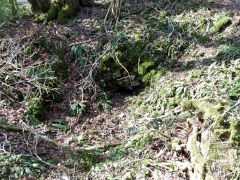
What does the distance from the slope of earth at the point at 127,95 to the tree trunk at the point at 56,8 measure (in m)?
0.30

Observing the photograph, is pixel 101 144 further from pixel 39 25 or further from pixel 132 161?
pixel 39 25

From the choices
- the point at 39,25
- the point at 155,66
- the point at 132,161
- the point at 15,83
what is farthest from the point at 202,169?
the point at 39,25

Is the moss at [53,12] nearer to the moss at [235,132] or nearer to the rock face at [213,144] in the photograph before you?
the rock face at [213,144]

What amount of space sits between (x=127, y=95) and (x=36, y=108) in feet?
8.00

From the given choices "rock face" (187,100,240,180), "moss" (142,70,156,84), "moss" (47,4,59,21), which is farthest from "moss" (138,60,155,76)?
"moss" (47,4,59,21)

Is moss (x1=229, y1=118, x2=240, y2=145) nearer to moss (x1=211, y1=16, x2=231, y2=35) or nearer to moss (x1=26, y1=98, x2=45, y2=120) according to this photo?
moss (x1=211, y1=16, x2=231, y2=35)

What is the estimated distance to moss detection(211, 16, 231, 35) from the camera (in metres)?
5.46

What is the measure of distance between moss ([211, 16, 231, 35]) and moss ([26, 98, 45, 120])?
481 centimetres

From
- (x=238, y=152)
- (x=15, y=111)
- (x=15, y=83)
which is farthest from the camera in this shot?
(x=15, y=83)

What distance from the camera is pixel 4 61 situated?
5.12 m

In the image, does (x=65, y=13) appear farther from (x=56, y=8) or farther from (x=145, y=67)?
(x=145, y=67)

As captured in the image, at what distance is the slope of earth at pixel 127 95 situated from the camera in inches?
120

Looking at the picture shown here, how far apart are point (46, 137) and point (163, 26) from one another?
4522 mm

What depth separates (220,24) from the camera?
216 inches
